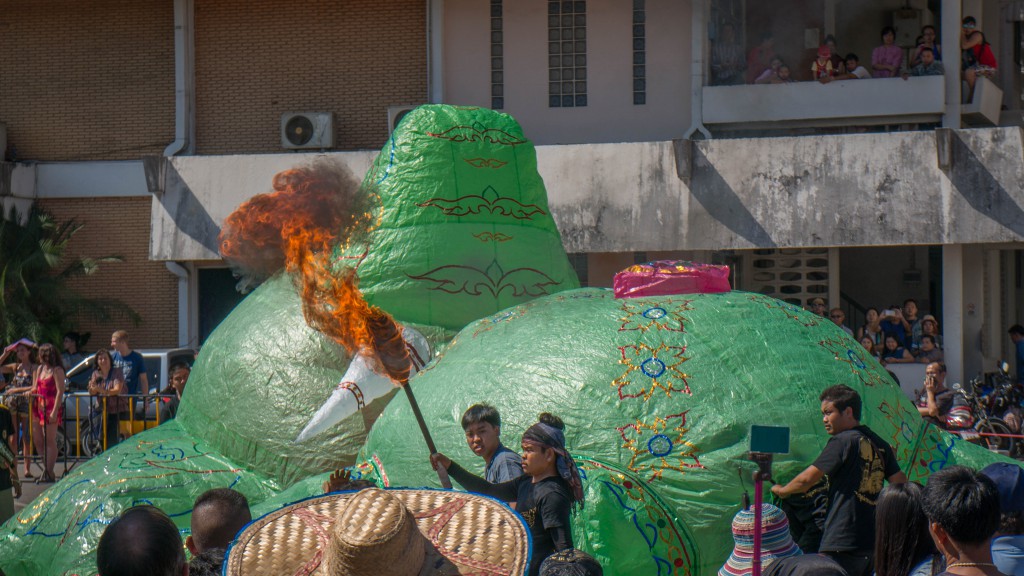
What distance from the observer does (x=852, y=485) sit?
542 centimetres

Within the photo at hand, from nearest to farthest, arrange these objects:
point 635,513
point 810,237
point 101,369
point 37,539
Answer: point 635,513 → point 37,539 → point 101,369 → point 810,237

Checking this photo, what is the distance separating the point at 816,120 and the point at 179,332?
1006cm

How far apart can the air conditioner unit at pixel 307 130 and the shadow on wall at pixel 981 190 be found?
30.0ft

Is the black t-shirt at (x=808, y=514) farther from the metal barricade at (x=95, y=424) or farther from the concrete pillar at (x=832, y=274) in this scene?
the concrete pillar at (x=832, y=274)

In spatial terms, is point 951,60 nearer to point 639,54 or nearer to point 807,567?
point 639,54

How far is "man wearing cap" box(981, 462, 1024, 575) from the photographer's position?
3836mm

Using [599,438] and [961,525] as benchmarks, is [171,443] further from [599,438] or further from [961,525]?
[961,525]

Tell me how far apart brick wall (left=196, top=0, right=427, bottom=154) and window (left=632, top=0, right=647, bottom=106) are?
129 inches

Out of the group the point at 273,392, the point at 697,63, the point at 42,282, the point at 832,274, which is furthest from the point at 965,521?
the point at 42,282

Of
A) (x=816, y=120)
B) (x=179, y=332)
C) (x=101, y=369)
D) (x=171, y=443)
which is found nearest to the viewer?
(x=171, y=443)

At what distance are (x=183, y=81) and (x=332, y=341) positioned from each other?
13248 mm

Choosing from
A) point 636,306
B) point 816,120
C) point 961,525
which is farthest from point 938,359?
point 961,525

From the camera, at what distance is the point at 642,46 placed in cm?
1923

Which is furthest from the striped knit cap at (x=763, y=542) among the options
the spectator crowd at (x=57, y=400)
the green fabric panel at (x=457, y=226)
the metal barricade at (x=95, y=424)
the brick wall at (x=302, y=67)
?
the brick wall at (x=302, y=67)
